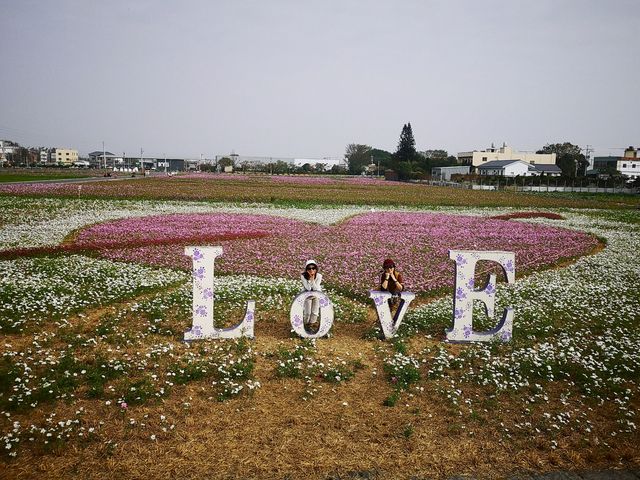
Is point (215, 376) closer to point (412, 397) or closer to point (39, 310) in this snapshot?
point (412, 397)

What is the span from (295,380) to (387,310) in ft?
8.37

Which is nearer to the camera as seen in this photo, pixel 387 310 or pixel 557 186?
pixel 387 310

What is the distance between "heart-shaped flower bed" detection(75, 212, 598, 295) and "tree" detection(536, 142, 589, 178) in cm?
10286

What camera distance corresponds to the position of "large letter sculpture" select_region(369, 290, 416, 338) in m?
9.02

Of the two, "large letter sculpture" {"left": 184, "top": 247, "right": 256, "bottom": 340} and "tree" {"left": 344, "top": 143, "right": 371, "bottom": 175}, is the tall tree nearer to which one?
"tree" {"left": 344, "top": 143, "right": 371, "bottom": 175}

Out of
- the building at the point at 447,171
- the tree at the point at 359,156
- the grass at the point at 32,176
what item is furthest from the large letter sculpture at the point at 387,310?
the tree at the point at 359,156

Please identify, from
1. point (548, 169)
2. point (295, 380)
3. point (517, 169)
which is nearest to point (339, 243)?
point (295, 380)

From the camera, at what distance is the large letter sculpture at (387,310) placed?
29.6ft

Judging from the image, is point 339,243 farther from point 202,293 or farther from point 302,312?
point 202,293

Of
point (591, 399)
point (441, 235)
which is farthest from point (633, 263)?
point (591, 399)

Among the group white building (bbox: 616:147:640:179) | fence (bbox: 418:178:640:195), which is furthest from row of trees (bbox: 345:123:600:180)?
fence (bbox: 418:178:640:195)

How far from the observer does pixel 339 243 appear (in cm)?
1989

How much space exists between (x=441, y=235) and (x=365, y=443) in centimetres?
1829

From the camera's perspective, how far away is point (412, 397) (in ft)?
23.3
